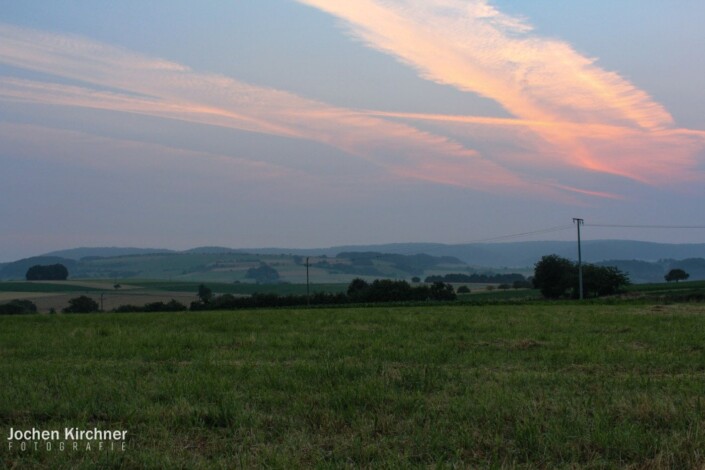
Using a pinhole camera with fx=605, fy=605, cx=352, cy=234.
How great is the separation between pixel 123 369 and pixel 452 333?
35.2ft

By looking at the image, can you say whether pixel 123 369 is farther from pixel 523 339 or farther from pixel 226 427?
pixel 523 339

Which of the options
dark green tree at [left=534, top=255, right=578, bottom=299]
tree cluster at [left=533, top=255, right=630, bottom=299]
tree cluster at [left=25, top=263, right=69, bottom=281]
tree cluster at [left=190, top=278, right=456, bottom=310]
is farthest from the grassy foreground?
tree cluster at [left=25, top=263, right=69, bottom=281]

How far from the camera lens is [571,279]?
9369 centimetres

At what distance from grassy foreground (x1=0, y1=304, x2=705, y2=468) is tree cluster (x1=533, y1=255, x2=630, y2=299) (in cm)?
7995

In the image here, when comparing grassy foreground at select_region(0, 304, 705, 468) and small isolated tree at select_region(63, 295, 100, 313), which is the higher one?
grassy foreground at select_region(0, 304, 705, 468)

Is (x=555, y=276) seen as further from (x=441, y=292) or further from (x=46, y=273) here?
(x=46, y=273)

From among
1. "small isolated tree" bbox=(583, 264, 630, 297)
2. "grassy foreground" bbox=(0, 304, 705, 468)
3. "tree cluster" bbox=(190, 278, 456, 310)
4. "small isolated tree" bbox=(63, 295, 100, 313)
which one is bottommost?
"small isolated tree" bbox=(63, 295, 100, 313)

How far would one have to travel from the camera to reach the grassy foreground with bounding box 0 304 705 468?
679 centimetres

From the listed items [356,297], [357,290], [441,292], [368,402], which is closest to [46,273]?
[357,290]

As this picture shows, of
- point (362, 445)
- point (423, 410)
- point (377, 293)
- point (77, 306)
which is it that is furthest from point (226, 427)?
point (77, 306)

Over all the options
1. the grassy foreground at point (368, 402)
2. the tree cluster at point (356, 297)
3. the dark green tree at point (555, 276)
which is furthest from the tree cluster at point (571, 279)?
the grassy foreground at point (368, 402)

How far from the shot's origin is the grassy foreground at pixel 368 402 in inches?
267

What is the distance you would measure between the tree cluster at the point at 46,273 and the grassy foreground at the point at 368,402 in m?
161

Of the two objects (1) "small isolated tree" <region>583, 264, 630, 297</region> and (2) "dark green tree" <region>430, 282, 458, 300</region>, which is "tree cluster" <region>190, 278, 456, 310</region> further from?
(1) "small isolated tree" <region>583, 264, 630, 297</region>
